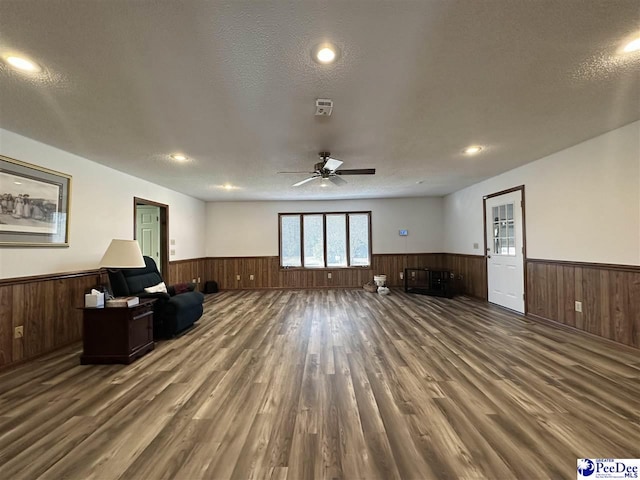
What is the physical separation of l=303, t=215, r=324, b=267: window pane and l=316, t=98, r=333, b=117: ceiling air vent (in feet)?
17.2

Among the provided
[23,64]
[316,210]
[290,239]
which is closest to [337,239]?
[316,210]

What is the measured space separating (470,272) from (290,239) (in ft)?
15.2

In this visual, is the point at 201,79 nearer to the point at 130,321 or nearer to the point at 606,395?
the point at 130,321

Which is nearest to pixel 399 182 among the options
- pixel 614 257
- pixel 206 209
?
pixel 614 257

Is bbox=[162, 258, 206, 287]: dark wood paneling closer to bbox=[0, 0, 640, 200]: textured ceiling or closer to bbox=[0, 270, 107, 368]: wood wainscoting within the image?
bbox=[0, 270, 107, 368]: wood wainscoting

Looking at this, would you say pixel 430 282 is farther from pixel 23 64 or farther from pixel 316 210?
pixel 23 64

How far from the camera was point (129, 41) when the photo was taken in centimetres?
162

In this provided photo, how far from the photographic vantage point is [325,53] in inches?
67.9

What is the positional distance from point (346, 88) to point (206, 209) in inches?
254

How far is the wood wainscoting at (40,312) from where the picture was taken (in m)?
2.76

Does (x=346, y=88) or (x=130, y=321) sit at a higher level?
(x=346, y=88)

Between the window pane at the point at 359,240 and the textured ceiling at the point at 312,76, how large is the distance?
409cm

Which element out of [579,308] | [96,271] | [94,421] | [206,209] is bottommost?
[94,421]

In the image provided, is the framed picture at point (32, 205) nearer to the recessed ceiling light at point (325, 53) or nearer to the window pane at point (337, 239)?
the recessed ceiling light at point (325, 53)
